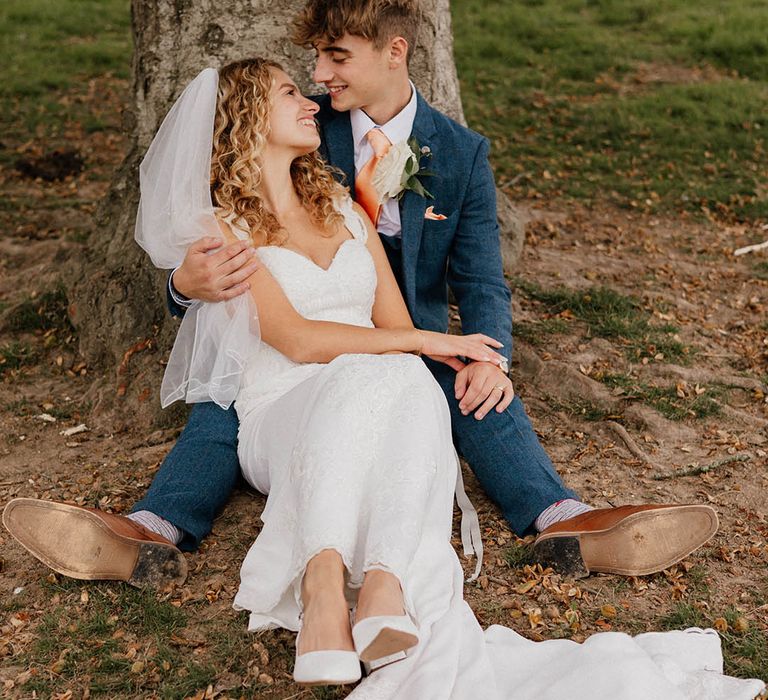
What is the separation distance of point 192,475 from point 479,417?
1158mm

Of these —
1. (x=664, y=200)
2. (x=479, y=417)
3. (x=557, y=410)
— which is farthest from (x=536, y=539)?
(x=664, y=200)

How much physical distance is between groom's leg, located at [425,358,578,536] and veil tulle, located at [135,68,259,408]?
95 centimetres

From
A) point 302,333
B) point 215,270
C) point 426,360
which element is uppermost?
point 215,270

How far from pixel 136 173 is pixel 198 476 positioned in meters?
2.33

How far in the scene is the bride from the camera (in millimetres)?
2889

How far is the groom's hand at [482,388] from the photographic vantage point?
12.8 ft

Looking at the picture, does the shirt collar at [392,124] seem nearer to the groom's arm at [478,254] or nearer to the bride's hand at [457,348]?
the groom's arm at [478,254]

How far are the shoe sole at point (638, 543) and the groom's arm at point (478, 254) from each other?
1.13 meters

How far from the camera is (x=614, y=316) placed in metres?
5.76

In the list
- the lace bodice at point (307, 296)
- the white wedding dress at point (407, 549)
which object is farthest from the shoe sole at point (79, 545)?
the lace bodice at point (307, 296)

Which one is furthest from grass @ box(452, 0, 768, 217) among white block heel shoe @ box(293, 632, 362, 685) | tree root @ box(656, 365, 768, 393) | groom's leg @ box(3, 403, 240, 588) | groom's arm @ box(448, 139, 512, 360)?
white block heel shoe @ box(293, 632, 362, 685)

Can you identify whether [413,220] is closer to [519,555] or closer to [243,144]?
[243,144]

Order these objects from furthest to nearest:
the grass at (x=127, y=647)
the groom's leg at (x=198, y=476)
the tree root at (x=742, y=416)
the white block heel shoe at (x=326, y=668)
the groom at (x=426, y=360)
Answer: the tree root at (x=742, y=416) < the groom's leg at (x=198, y=476) < the groom at (x=426, y=360) < the grass at (x=127, y=647) < the white block heel shoe at (x=326, y=668)

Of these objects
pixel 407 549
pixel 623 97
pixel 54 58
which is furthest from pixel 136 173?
pixel 54 58
